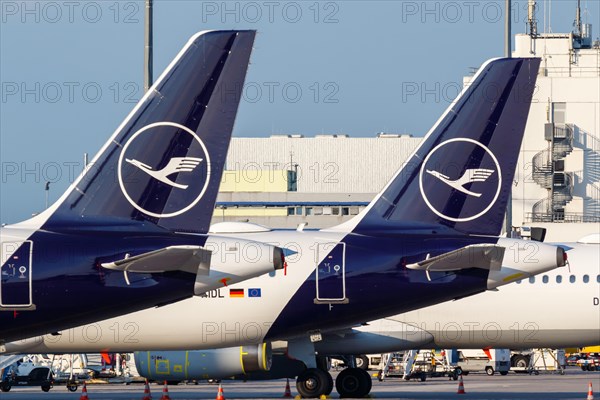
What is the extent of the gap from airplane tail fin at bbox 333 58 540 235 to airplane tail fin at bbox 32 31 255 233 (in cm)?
832

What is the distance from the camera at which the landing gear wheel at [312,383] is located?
34.1 meters

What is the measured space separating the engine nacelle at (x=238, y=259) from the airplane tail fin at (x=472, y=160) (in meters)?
7.06

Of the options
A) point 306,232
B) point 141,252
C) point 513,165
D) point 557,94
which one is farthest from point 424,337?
point 557,94

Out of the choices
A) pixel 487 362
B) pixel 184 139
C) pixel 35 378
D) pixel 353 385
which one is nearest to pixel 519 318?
pixel 353 385

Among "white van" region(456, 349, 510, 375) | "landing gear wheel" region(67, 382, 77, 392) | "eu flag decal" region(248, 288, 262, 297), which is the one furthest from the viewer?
"white van" region(456, 349, 510, 375)

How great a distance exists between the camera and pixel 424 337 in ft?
118

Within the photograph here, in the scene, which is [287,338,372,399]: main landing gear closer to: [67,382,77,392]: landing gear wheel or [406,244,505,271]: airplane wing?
[406,244,505,271]: airplane wing

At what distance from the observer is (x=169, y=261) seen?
22656mm

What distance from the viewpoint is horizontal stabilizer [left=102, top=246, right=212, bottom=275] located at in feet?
73.2

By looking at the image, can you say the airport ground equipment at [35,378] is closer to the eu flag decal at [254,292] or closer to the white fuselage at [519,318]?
the white fuselage at [519,318]

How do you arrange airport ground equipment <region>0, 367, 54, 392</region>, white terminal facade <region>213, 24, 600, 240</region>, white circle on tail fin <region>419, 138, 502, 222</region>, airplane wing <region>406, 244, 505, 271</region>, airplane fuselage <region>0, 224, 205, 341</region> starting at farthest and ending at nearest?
white terminal facade <region>213, 24, 600, 240</region>
airport ground equipment <region>0, 367, 54, 392</region>
white circle on tail fin <region>419, 138, 502, 222</region>
airplane wing <region>406, 244, 505, 271</region>
airplane fuselage <region>0, 224, 205, 341</region>

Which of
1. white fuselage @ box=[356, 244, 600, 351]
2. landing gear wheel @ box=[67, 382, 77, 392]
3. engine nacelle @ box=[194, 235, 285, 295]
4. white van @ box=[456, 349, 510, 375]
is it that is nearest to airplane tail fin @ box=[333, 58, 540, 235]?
white fuselage @ box=[356, 244, 600, 351]

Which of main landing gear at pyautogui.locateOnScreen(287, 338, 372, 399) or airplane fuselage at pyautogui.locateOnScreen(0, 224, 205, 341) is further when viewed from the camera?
main landing gear at pyautogui.locateOnScreen(287, 338, 372, 399)

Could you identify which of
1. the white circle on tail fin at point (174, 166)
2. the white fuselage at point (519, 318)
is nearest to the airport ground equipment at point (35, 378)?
the white fuselage at point (519, 318)
